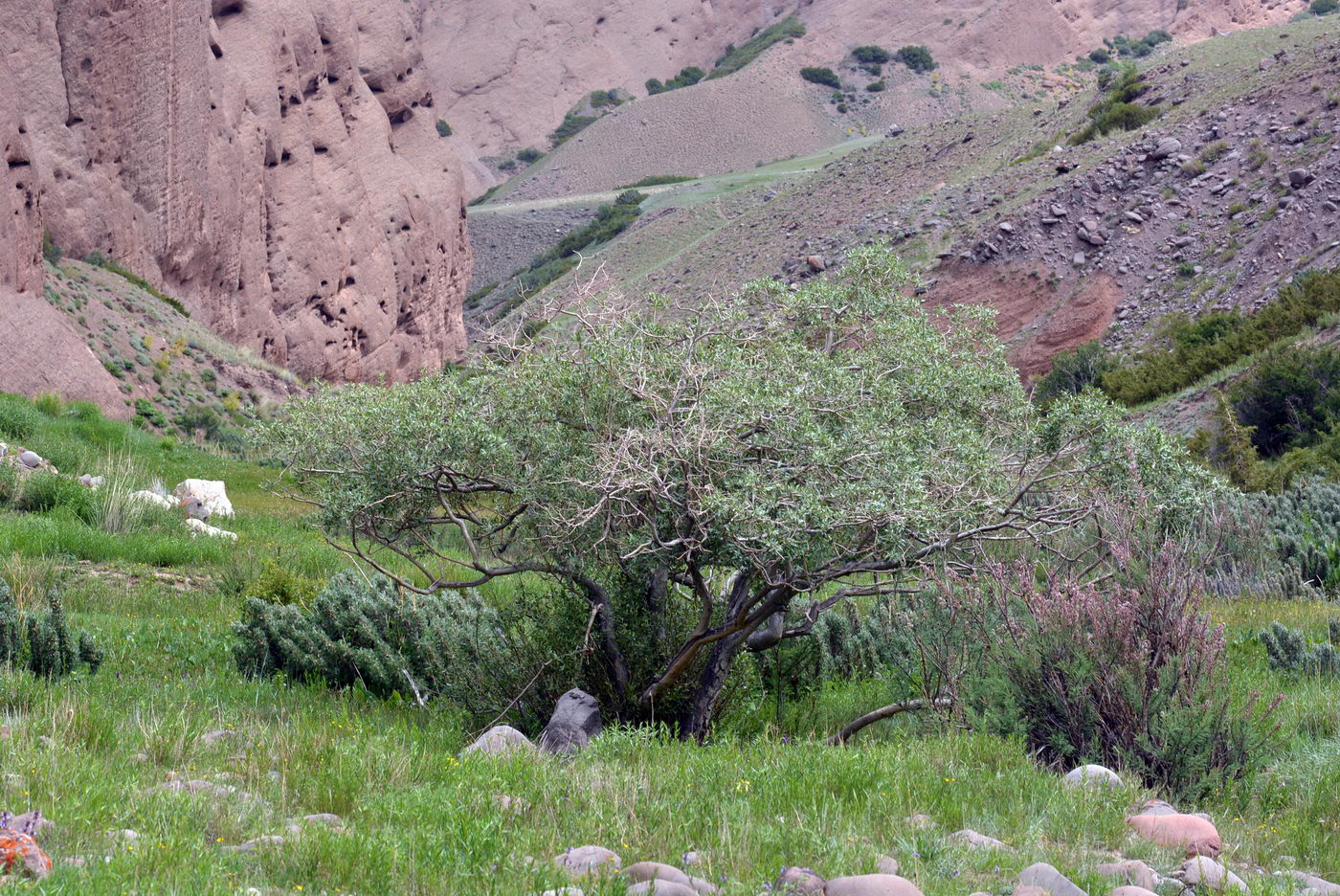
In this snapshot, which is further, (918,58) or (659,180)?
(918,58)

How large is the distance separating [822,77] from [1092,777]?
87293 millimetres

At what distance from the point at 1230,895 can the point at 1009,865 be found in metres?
0.62

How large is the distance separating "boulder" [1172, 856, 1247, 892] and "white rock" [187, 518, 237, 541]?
11.1 m

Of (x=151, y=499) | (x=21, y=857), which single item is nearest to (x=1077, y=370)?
(x=151, y=499)

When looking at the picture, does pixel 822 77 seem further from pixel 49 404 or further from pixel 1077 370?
pixel 49 404

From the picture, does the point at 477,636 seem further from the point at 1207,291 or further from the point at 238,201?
the point at 238,201

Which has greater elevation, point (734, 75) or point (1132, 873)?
point (1132, 873)

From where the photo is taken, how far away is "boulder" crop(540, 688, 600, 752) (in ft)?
18.7

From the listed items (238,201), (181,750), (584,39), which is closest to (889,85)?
(584,39)

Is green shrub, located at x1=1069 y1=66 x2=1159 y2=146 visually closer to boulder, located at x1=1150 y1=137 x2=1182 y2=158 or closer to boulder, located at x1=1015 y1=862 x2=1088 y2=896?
boulder, located at x1=1150 y1=137 x2=1182 y2=158

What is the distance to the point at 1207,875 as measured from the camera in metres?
3.47

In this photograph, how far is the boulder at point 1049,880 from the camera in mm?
3248

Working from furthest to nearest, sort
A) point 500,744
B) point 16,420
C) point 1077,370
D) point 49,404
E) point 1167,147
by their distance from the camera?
point 1167,147
point 1077,370
point 49,404
point 16,420
point 500,744

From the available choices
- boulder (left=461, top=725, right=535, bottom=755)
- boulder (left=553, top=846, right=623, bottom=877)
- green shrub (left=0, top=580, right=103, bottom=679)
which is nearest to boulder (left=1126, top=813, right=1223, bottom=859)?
boulder (left=553, top=846, right=623, bottom=877)
